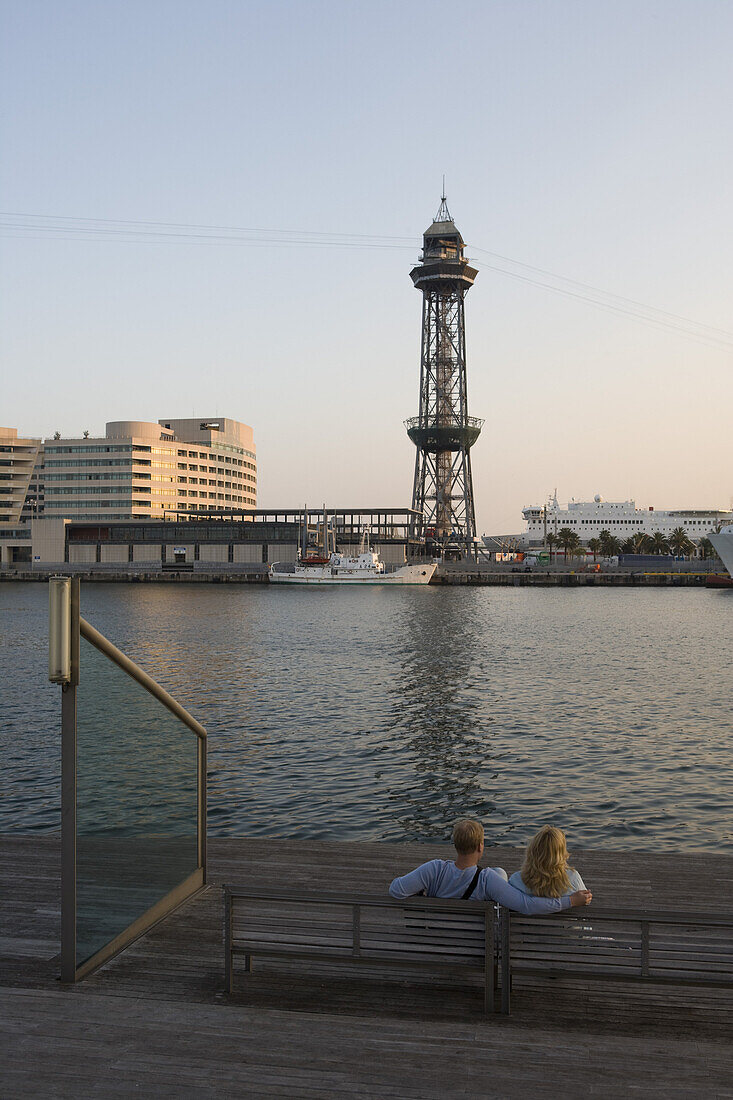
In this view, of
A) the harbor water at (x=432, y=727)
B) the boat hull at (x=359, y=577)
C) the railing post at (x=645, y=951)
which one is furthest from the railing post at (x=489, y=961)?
the boat hull at (x=359, y=577)

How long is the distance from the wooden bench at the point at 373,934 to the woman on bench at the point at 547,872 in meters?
0.46

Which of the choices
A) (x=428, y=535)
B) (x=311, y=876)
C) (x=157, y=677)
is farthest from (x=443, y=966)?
(x=428, y=535)

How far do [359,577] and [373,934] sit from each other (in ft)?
421

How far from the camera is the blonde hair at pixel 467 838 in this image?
6.66 meters

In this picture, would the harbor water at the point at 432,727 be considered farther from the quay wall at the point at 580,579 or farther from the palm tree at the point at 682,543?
the palm tree at the point at 682,543

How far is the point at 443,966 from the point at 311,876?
329cm

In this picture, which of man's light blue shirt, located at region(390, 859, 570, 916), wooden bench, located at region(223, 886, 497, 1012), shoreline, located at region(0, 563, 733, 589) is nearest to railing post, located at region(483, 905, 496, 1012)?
wooden bench, located at region(223, 886, 497, 1012)

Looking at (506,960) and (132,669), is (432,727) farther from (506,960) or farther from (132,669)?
(506,960)

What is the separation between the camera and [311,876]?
30.3ft

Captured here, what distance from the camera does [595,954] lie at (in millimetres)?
6117

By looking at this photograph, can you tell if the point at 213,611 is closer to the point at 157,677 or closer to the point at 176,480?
the point at 157,677

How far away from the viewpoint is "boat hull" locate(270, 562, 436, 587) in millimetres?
131000

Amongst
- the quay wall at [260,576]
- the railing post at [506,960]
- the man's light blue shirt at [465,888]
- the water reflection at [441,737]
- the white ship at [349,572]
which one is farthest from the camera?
the quay wall at [260,576]

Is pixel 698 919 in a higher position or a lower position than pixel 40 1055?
higher
